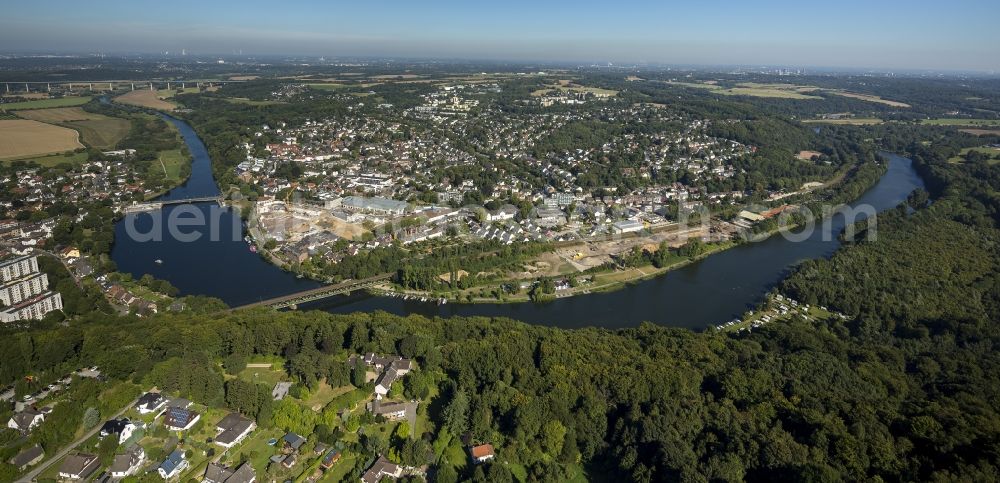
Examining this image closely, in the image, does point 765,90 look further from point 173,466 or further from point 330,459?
point 173,466

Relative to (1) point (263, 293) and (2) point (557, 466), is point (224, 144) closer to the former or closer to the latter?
(1) point (263, 293)

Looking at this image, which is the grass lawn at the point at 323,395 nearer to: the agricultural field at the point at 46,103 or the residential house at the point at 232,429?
the residential house at the point at 232,429

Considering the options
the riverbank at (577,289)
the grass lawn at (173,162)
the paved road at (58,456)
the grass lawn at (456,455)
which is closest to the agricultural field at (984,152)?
the riverbank at (577,289)

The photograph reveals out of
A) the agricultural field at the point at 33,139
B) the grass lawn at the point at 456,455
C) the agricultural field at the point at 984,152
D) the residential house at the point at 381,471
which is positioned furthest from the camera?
the agricultural field at the point at 984,152

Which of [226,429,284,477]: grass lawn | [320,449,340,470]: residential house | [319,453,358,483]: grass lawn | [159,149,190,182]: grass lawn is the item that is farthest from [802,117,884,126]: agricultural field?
[226,429,284,477]: grass lawn

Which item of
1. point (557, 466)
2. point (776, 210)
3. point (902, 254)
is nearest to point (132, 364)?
point (557, 466)

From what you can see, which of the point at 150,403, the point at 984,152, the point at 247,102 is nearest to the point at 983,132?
the point at 984,152
